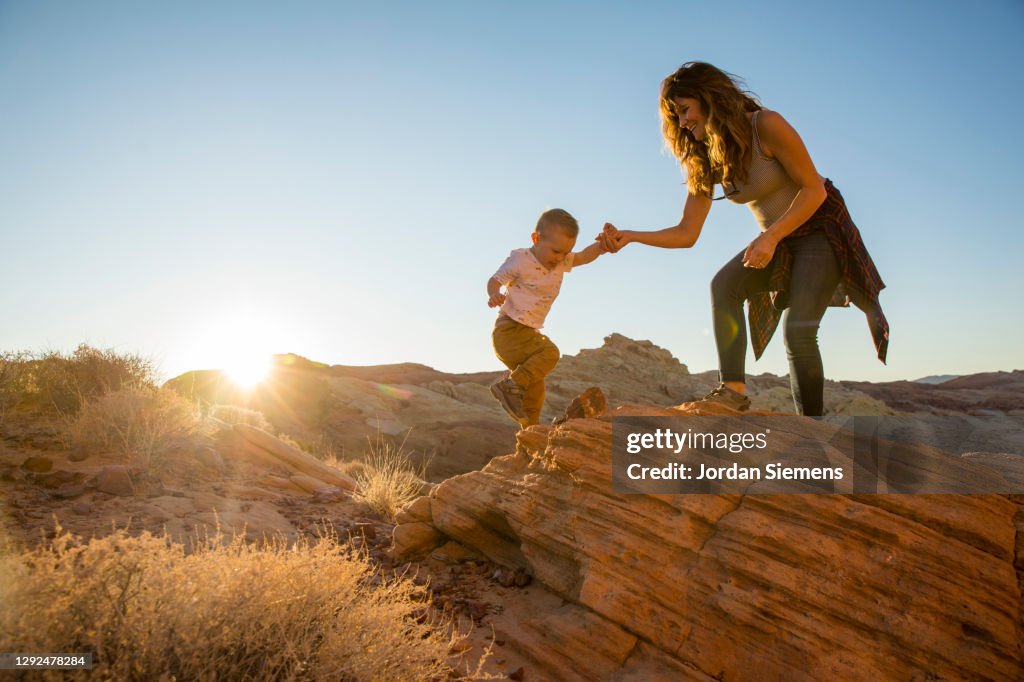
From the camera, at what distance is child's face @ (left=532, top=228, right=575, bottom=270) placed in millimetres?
4859

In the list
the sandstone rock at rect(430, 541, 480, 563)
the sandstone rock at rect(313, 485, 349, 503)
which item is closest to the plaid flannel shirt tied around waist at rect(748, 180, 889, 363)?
the sandstone rock at rect(430, 541, 480, 563)

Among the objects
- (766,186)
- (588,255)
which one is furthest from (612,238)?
(766,186)

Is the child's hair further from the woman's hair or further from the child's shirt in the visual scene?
the woman's hair

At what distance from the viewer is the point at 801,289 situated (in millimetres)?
3604

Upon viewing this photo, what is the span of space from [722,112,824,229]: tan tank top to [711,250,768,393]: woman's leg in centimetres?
34

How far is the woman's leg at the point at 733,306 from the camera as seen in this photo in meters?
3.86

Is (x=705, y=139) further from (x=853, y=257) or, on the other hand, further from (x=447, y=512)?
(x=447, y=512)

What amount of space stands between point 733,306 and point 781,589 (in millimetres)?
1688

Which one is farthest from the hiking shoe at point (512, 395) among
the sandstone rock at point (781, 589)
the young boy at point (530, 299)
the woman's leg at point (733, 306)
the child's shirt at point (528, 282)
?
the woman's leg at point (733, 306)

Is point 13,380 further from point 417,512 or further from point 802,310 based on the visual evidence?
point 802,310

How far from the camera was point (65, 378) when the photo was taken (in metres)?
7.76

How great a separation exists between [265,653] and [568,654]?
62.3 inches

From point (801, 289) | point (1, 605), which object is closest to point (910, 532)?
point (801, 289)

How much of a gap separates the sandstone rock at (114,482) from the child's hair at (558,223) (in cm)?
417
